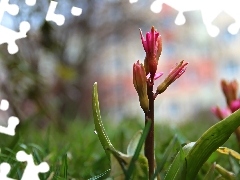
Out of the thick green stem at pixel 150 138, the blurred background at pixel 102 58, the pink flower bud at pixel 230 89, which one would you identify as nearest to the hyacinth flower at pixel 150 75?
the thick green stem at pixel 150 138

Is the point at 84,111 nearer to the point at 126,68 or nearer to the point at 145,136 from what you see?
the point at 126,68

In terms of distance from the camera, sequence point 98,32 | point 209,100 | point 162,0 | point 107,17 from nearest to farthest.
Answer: point 162,0, point 107,17, point 98,32, point 209,100

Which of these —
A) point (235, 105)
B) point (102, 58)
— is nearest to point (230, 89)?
point (235, 105)

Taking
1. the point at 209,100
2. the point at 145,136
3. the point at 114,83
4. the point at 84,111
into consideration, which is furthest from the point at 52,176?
the point at 209,100

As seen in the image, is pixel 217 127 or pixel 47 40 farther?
pixel 47 40

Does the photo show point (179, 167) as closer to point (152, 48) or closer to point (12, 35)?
point (152, 48)

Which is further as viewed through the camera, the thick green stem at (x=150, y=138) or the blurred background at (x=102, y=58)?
the blurred background at (x=102, y=58)

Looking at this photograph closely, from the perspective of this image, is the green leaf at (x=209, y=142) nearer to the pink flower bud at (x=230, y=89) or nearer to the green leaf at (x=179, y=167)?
the green leaf at (x=179, y=167)
